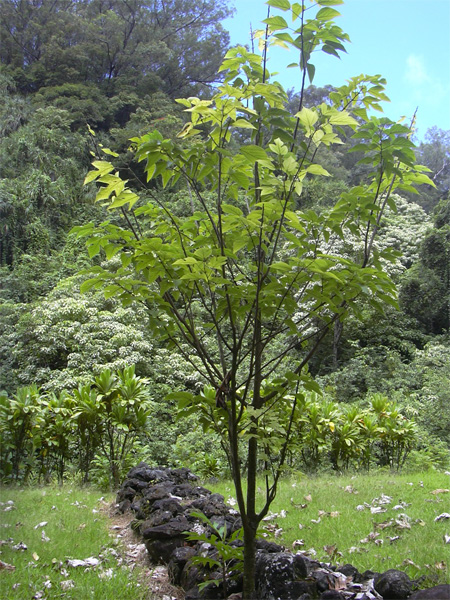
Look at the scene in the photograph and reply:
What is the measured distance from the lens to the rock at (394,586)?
4.31 feet

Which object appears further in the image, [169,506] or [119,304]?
[119,304]

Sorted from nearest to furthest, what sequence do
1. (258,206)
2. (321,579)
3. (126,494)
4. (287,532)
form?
(258,206)
(321,579)
(287,532)
(126,494)

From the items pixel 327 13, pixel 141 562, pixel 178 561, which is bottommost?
pixel 141 562

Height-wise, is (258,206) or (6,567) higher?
(258,206)

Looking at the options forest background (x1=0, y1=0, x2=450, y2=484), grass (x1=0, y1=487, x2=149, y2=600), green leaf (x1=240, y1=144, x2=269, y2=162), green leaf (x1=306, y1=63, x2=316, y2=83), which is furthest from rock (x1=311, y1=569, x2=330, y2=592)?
green leaf (x1=306, y1=63, x2=316, y2=83)

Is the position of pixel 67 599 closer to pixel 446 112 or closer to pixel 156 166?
pixel 156 166

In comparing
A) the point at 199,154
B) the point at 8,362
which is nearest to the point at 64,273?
the point at 8,362

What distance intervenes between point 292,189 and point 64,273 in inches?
338

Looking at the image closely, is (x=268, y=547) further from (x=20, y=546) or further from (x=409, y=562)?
(x=20, y=546)

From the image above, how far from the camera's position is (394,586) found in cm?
132

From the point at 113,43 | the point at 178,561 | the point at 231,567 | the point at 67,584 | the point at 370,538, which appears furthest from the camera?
the point at 113,43

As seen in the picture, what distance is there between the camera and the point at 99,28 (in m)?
9.90

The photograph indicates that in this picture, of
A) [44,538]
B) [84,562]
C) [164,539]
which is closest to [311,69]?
[164,539]

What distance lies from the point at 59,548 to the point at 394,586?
1.48 m
